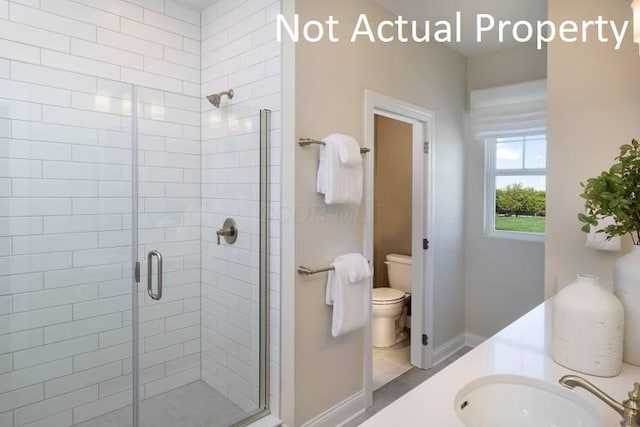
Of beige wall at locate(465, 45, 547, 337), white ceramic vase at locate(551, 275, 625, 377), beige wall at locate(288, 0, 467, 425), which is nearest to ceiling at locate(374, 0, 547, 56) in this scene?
beige wall at locate(288, 0, 467, 425)

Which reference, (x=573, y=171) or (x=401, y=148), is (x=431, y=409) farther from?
(x=401, y=148)

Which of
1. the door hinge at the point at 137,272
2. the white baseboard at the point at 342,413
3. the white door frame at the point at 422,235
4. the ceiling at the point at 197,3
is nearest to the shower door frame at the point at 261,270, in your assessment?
the door hinge at the point at 137,272

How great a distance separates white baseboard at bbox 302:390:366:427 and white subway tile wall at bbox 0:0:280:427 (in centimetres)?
28

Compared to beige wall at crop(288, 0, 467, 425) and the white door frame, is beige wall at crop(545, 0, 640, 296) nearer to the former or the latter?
beige wall at crop(288, 0, 467, 425)

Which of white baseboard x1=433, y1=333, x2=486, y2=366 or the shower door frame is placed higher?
the shower door frame

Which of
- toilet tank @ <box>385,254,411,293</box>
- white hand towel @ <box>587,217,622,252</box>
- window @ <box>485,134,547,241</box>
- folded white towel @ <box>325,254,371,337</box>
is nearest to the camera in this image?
white hand towel @ <box>587,217,622,252</box>

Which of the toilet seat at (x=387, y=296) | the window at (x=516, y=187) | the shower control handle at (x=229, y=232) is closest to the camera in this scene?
the shower control handle at (x=229, y=232)

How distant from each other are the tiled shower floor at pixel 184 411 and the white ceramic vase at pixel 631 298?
179 centimetres

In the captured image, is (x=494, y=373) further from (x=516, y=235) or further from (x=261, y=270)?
(x=516, y=235)

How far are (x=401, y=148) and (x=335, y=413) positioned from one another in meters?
2.56

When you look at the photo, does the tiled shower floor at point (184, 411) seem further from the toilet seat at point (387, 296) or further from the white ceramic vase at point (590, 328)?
the white ceramic vase at point (590, 328)

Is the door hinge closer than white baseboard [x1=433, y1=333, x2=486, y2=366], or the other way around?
the door hinge

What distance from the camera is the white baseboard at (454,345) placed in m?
3.18

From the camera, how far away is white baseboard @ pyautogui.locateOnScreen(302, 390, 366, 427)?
7.15 feet
